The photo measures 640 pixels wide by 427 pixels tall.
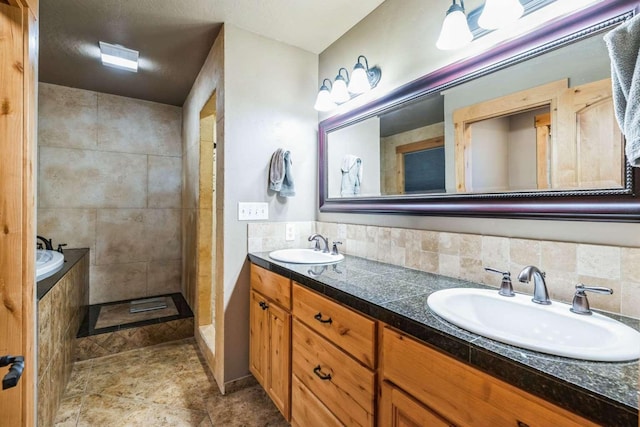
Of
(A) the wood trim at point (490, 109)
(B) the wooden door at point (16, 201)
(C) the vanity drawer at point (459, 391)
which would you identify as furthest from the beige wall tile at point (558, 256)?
(B) the wooden door at point (16, 201)

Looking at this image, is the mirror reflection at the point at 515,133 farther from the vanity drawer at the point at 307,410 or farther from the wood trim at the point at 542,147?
the vanity drawer at the point at 307,410

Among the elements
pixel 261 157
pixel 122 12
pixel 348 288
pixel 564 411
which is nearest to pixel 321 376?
pixel 348 288

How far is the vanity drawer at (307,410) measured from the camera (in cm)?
128

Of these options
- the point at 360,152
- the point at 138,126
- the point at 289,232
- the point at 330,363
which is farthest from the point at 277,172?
the point at 138,126

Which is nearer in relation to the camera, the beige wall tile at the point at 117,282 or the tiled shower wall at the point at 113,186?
the tiled shower wall at the point at 113,186

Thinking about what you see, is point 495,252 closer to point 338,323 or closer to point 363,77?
point 338,323

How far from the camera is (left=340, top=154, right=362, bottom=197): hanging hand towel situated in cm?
203

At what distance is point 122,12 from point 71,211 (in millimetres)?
2223

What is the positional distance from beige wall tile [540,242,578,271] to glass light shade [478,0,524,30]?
844 millimetres

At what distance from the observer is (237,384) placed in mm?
2045

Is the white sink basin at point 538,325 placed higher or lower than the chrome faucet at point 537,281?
lower

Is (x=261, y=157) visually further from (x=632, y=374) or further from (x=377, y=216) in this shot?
(x=632, y=374)

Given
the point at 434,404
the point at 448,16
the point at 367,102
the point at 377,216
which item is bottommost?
the point at 434,404

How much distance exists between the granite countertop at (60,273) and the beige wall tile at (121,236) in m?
0.24
